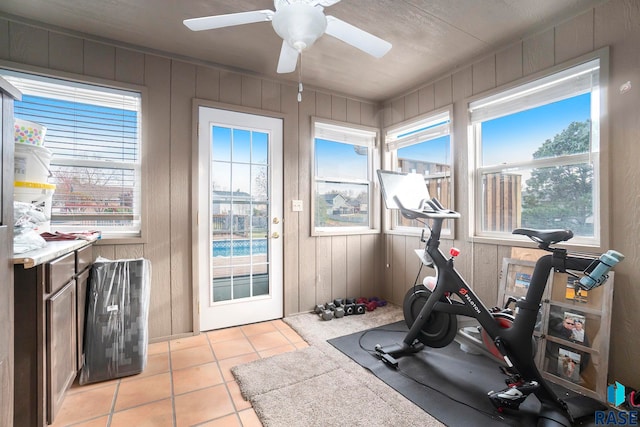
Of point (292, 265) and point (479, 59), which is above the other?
point (479, 59)

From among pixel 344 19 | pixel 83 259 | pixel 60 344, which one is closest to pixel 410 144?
pixel 344 19

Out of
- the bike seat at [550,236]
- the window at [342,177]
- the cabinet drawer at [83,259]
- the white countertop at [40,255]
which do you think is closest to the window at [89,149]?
the cabinet drawer at [83,259]

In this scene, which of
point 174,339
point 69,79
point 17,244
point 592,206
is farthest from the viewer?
point 174,339

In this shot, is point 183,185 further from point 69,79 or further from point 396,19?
point 396,19

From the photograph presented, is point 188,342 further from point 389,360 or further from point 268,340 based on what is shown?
point 389,360

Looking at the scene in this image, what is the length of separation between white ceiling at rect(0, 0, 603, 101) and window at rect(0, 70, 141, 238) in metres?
0.48

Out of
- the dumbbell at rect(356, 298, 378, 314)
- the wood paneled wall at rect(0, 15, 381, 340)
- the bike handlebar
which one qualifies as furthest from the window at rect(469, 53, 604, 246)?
the wood paneled wall at rect(0, 15, 381, 340)

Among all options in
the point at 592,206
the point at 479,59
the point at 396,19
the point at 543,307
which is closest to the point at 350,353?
the point at 543,307

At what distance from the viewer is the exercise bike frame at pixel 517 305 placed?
1.66 metres

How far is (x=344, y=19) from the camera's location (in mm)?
2158

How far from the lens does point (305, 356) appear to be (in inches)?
92.4

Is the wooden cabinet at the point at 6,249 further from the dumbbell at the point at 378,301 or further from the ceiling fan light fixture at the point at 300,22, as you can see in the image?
the dumbbell at the point at 378,301

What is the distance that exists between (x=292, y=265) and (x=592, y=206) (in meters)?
2.63

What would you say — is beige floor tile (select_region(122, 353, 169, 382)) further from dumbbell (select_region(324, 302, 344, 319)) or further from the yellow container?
dumbbell (select_region(324, 302, 344, 319))
